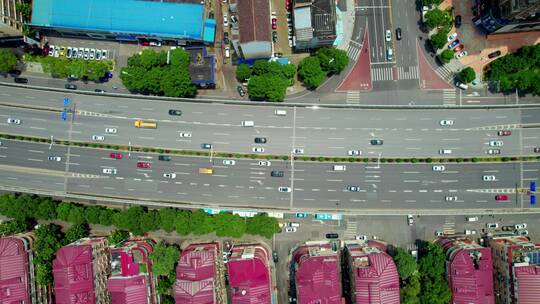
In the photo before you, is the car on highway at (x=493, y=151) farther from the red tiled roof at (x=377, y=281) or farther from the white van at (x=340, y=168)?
the red tiled roof at (x=377, y=281)

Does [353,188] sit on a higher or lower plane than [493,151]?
lower

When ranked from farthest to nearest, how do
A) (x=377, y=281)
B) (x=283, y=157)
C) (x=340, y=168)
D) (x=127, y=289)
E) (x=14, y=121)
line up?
(x=14, y=121) → (x=283, y=157) → (x=340, y=168) → (x=127, y=289) → (x=377, y=281)

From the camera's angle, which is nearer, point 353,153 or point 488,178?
point 488,178

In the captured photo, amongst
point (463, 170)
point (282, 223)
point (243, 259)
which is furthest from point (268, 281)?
point (463, 170)

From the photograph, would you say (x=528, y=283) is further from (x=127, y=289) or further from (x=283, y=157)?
(x=127, y=289)

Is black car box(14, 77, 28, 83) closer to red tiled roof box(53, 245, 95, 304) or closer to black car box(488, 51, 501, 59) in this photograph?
red tiled roof box(53, 245, 95, 304)

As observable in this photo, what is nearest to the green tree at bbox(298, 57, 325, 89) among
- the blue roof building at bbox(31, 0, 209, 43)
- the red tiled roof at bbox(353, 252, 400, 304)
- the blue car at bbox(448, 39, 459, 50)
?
the blue roof building at bbox(31, 0, 209, 43)

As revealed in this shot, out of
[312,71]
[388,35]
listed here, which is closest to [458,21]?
[388,35]

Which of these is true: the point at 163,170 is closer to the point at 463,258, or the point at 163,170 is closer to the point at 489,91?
the point at 463,258
